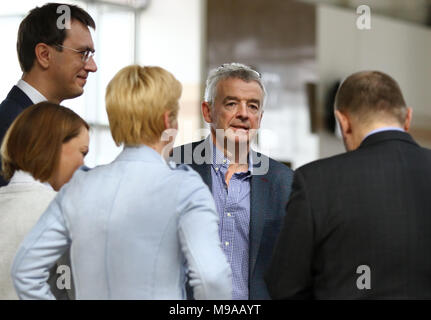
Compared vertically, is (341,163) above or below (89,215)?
above

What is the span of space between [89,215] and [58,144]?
1.14ft

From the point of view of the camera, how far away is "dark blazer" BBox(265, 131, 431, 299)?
2.12m

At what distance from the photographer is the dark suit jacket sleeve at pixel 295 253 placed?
7.13ft

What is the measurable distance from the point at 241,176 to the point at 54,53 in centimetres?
86

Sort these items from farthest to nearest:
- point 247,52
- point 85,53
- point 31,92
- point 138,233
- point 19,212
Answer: point 247,52, point 85,53, point 31,92, point 19,212, point 138,233

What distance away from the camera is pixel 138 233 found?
1.93 m

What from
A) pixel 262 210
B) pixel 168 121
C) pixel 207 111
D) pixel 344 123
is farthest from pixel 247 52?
pixel 168 121

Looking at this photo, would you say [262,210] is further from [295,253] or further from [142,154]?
[142,154]

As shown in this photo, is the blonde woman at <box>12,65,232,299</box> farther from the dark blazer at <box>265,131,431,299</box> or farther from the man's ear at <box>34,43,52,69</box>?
the man's ear at <box>34,43,52,69</box>

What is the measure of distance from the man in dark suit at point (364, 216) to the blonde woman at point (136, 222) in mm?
331

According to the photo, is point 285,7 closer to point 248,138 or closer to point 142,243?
point 248,138

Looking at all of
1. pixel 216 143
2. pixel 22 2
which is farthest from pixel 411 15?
pixel 216 143

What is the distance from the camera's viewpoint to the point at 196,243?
1.89m

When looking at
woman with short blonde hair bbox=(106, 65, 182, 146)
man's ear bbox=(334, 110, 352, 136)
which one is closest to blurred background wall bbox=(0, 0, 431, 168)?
man's ear bbox=(334, 110, 352, 136)
